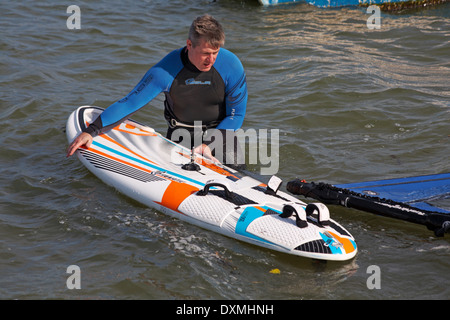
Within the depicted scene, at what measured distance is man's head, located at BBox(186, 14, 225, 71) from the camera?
4.28m

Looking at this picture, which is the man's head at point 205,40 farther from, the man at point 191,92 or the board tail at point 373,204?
the board tail at point 373,204

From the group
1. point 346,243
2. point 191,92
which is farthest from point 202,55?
point 346,243

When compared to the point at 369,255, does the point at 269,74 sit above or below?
above

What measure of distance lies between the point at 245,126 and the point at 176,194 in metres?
2.32

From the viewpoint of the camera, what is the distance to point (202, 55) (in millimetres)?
4473

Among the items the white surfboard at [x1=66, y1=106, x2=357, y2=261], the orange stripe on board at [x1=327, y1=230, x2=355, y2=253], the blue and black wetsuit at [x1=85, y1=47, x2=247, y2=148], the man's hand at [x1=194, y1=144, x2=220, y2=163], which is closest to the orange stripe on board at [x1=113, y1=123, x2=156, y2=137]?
the white surfboard at [x1=66, y1=106, x2=357, y2=261]

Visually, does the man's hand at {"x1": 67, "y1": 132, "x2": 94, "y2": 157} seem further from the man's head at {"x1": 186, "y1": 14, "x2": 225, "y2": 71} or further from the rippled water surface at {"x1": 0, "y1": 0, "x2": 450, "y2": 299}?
the man's head at {"x1": 186, "y1": 14, "x2": 225, "y2": 71}

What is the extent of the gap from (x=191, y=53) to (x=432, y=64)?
16.5 ft

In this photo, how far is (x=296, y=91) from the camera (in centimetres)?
743

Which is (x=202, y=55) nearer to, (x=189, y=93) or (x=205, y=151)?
(x=189, y=93)

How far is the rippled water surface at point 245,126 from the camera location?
3588mm

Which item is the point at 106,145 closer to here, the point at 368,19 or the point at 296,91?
the point at 296,91

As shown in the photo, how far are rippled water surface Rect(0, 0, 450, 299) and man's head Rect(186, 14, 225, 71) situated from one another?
4.33 feet
